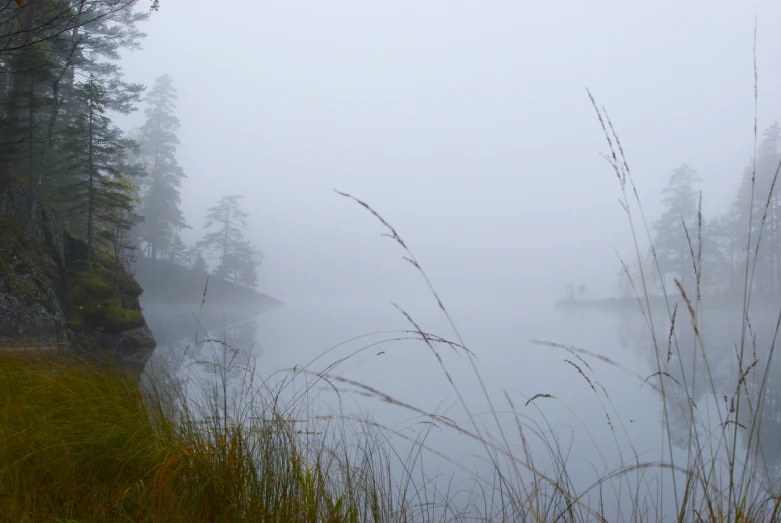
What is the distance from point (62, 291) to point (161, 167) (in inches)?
791

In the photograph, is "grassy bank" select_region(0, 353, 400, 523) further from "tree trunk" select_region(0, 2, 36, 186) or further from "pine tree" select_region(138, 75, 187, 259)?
"pine tree" select_region(138, 75, 187, 259)

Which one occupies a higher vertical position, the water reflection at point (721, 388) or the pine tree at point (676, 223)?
the pine tree at point (676, 223)

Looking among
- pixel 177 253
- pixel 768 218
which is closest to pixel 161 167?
pixel 177 253

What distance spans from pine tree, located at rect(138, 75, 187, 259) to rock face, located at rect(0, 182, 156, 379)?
15772 millimetres

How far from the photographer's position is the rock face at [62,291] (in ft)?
23.2

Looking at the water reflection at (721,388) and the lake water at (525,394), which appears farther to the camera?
the lake water at (525,394)

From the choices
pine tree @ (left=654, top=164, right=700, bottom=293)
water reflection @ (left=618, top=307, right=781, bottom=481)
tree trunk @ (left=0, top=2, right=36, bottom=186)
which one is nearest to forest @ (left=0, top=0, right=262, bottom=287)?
tree trunk @ (left=0, top=2, right=36, bottom=186)

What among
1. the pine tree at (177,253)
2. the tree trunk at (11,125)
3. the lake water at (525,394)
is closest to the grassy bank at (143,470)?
the lake water at (525,394)

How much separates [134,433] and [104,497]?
0.93 feet

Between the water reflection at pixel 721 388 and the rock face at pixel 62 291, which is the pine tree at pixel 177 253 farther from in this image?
the water reflection at pixel 721 388

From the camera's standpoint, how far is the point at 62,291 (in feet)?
29.9

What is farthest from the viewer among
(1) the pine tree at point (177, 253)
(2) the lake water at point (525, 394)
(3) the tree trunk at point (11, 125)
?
(1) the pine tree at point (177, 253)

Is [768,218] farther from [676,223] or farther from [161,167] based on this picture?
[161,167]

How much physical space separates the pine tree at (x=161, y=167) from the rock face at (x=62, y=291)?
15.8 m
